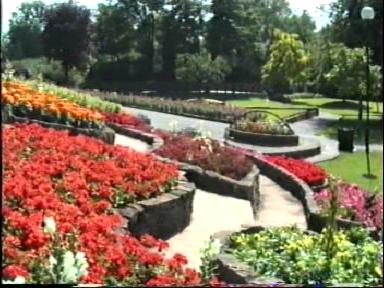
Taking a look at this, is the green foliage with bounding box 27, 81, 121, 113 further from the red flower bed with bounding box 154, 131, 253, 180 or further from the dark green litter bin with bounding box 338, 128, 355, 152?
the dark green litter bin with bounding box 338, 128, 355, 152

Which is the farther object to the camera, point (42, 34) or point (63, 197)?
point (63, 197)

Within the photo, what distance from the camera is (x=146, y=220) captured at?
21.6 ft

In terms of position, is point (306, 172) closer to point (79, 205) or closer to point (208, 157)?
point (208, 157)

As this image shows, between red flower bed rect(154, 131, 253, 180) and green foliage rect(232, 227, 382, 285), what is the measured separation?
5.50 m

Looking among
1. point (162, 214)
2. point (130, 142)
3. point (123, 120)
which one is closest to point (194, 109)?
point (123, 120)

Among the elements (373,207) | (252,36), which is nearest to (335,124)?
(373,207)

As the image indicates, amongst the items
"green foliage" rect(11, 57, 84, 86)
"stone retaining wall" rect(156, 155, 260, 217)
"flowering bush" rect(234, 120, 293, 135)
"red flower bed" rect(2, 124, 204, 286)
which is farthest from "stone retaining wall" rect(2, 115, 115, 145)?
"flowering bush" rect(234, 120, 293, 135)

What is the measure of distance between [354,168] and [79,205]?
12524 mm

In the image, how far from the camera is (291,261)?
14.7 ft

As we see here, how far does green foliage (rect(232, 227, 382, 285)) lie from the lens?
12.8ft

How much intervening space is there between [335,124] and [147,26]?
931 inches

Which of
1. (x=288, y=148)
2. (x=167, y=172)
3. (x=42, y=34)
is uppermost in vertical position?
(x=42, y=34)

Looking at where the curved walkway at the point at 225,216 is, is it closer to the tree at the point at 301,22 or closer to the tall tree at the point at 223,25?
the tall tree at the point at 223,25

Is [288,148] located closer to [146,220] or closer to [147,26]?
[146,220]
